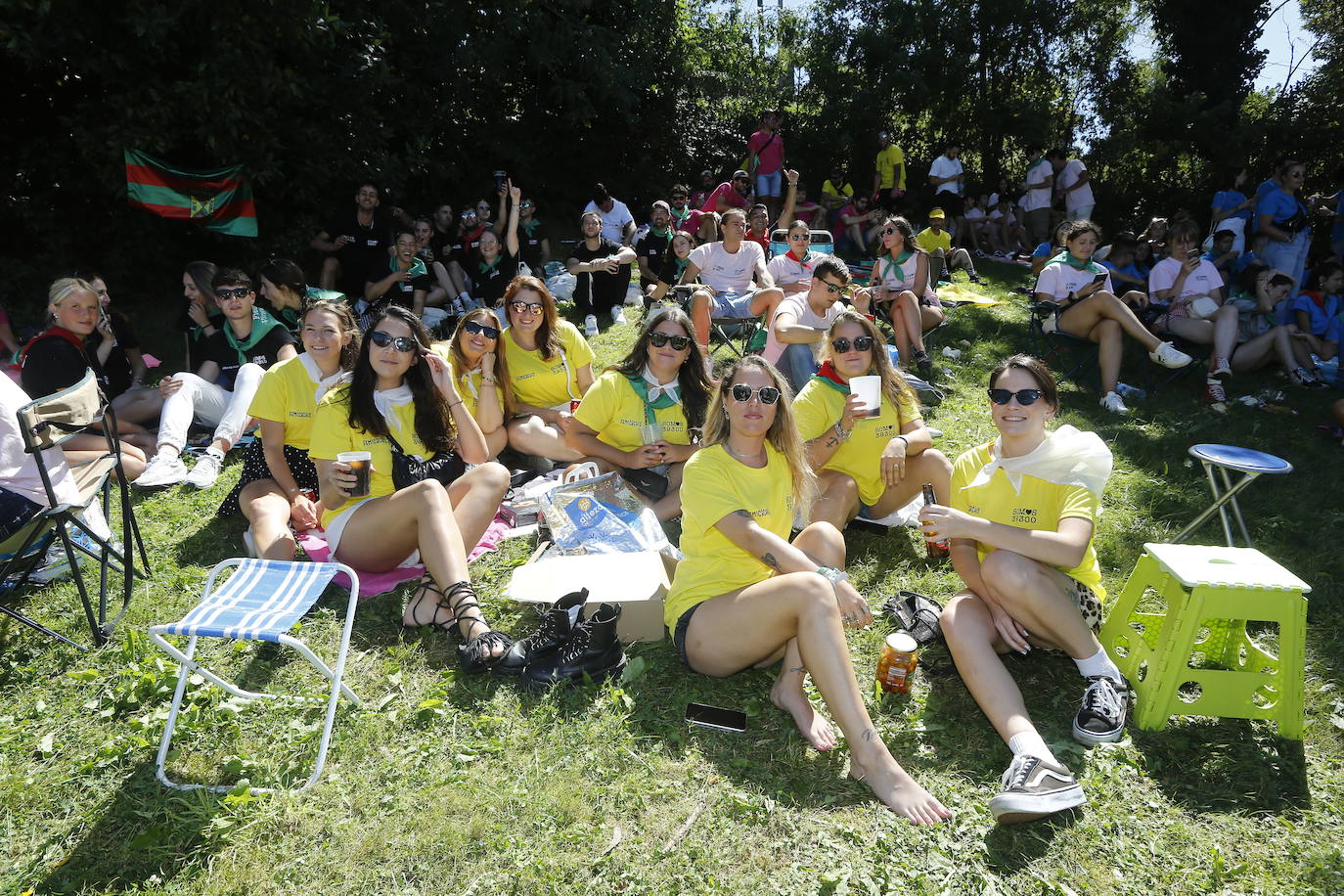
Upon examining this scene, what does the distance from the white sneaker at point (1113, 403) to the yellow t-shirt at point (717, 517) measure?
4.86 meters

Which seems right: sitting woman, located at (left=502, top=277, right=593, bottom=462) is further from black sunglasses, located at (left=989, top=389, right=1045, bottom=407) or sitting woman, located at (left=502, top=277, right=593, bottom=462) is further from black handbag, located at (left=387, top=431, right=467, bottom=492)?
black sunglasses, located at (left=989, top=389, right=1045, bottom=407)

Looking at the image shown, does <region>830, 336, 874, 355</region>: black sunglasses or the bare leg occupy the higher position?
<region>830, 336, 874, 355</region>: black sunglasses

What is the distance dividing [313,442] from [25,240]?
7.20 m

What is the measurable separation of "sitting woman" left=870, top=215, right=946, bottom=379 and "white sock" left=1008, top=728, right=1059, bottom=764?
4919mm

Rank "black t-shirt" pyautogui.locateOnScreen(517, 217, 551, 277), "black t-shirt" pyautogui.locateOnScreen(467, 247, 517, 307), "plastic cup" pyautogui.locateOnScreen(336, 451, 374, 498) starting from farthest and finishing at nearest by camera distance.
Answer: "black t-shirt" pyautogui.locateOnScreen(517, 217, 551, 277), "black t-shirt" pyautogui.locateOnScreen(467, 247, 517, 307), "plastic cup" pyautogui.locateOnScreen(336, 451, 374, 498)

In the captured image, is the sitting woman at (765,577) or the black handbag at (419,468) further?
the black handbag at (419,468)

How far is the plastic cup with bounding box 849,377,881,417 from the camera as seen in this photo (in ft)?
13.1

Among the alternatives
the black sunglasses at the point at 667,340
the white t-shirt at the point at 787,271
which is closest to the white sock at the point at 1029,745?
the black sunglasses at the point at 667,340

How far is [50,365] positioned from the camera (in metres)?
4.85

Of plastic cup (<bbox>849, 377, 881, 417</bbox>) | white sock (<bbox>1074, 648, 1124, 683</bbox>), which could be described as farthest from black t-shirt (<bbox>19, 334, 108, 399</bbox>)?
white sock (<bbox>1074, 648, 1124, 683</bbox>)

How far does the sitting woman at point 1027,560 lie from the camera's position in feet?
9.77

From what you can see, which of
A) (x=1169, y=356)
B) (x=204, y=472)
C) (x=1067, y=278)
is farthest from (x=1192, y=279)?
(x=204, y=472)

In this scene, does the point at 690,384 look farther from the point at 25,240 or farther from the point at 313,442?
the point at 25,240

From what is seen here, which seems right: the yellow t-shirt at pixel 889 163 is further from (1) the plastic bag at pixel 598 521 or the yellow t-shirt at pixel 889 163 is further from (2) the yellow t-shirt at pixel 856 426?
(1) the plastic bag at pixel 598 521
